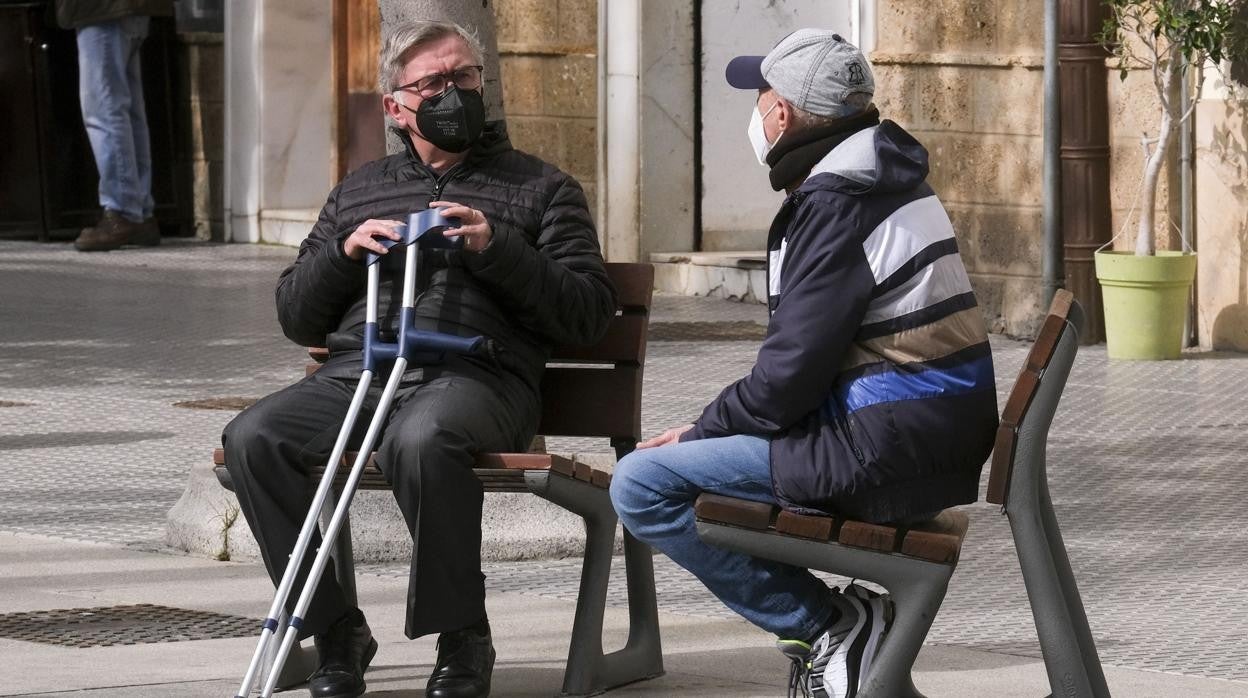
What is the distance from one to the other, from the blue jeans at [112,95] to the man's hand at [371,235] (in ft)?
33.2

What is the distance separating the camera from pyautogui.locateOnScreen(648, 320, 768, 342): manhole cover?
11273 mm

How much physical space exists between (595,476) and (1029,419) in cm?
99

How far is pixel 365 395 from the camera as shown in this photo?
4.82 meters

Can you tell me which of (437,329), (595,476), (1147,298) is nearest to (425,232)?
(437,329)

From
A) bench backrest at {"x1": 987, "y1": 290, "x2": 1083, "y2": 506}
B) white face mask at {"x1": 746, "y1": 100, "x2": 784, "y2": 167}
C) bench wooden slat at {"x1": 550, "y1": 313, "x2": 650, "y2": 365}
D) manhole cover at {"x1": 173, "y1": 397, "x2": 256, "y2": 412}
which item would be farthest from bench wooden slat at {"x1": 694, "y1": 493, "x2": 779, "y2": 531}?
manhole cover at {"x1": 173, "y1": 397, "x2": 256, "y2": 412}

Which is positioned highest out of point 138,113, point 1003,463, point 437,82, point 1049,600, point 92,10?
point 92,10

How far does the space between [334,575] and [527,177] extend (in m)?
0.93

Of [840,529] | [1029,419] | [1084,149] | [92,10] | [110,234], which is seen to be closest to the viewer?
[1029,419]

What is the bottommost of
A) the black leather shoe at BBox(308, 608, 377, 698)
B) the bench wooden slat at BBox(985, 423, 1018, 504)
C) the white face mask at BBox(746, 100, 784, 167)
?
the black leather shoe at BBox(308, 608, 377, 698)

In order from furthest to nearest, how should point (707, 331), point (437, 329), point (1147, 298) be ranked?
point (707, 331), point (1147, 298), point (437, 329)

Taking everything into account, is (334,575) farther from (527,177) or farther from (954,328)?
(954,328)

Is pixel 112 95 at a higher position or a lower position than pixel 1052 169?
higher

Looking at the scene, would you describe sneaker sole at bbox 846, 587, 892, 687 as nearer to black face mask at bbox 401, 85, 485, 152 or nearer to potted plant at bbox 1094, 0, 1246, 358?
black face mask at bbox 401, 85, 485, 152

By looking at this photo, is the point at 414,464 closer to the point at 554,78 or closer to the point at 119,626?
the point at 119,626
